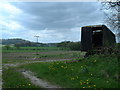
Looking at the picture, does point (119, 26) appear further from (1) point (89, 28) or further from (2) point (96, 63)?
(1) point (89, 28)

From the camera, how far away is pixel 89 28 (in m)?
14.5

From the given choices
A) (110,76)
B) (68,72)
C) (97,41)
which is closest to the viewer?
(110,76)

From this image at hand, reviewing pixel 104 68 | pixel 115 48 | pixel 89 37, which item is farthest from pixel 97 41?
pixel 104 68

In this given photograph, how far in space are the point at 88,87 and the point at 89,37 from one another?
9.37 meters

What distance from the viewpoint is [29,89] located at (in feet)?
19.9

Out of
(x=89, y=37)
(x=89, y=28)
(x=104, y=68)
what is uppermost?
(x=89, y=28)

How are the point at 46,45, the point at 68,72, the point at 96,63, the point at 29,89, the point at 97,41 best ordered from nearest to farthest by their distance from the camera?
the point at 29,89
the point at 68,72
the point at 96,63
the point at 97,41
the point at 46,45

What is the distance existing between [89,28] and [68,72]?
25.0 feet

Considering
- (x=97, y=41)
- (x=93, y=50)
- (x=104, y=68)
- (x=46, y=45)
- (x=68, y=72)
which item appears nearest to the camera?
(x=104, y=68)

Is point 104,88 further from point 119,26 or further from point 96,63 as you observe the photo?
point 119,26

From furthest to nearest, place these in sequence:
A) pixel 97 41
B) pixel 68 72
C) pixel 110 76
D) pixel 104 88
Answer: pixel 97 41
pixel 68 72
pixel 110 76
pixel 104 88

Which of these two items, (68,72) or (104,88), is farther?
(68,72)

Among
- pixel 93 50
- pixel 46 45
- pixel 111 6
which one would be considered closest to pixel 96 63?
pixel 111 6

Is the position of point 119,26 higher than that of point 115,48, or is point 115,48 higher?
point 119,26
